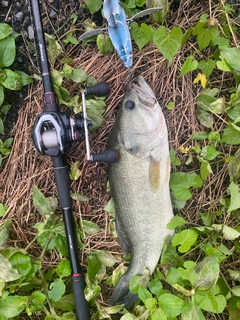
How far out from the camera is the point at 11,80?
A: 2.58 meters

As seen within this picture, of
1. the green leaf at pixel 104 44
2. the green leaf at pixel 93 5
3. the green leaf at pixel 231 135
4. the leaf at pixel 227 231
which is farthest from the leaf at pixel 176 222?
the green leaf at pixel 93 5

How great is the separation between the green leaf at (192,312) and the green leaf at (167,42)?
1.54 m

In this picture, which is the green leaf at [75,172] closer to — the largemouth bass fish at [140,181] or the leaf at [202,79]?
the largemouth bass fish at [140,181]

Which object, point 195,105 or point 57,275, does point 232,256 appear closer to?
point 195,105

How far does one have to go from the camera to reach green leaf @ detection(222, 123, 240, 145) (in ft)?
7.68

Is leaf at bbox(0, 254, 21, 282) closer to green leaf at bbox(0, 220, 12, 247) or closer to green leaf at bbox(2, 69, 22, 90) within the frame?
green leaf at bbox(0, 220, 12, 247)

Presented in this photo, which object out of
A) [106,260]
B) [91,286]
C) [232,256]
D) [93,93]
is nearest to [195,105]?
[93,93]

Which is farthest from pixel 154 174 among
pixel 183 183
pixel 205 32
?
pixel 205 32

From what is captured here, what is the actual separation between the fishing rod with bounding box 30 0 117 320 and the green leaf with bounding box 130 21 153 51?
389 mm

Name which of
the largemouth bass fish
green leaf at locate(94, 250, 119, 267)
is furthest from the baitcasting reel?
green leaf at locate(94, 250, 119, 267)

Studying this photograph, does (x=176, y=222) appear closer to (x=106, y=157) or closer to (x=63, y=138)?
(x=106, y=157)

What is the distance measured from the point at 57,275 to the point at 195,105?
62.7 inches

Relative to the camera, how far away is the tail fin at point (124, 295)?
2492mm

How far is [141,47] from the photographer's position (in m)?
2.46
